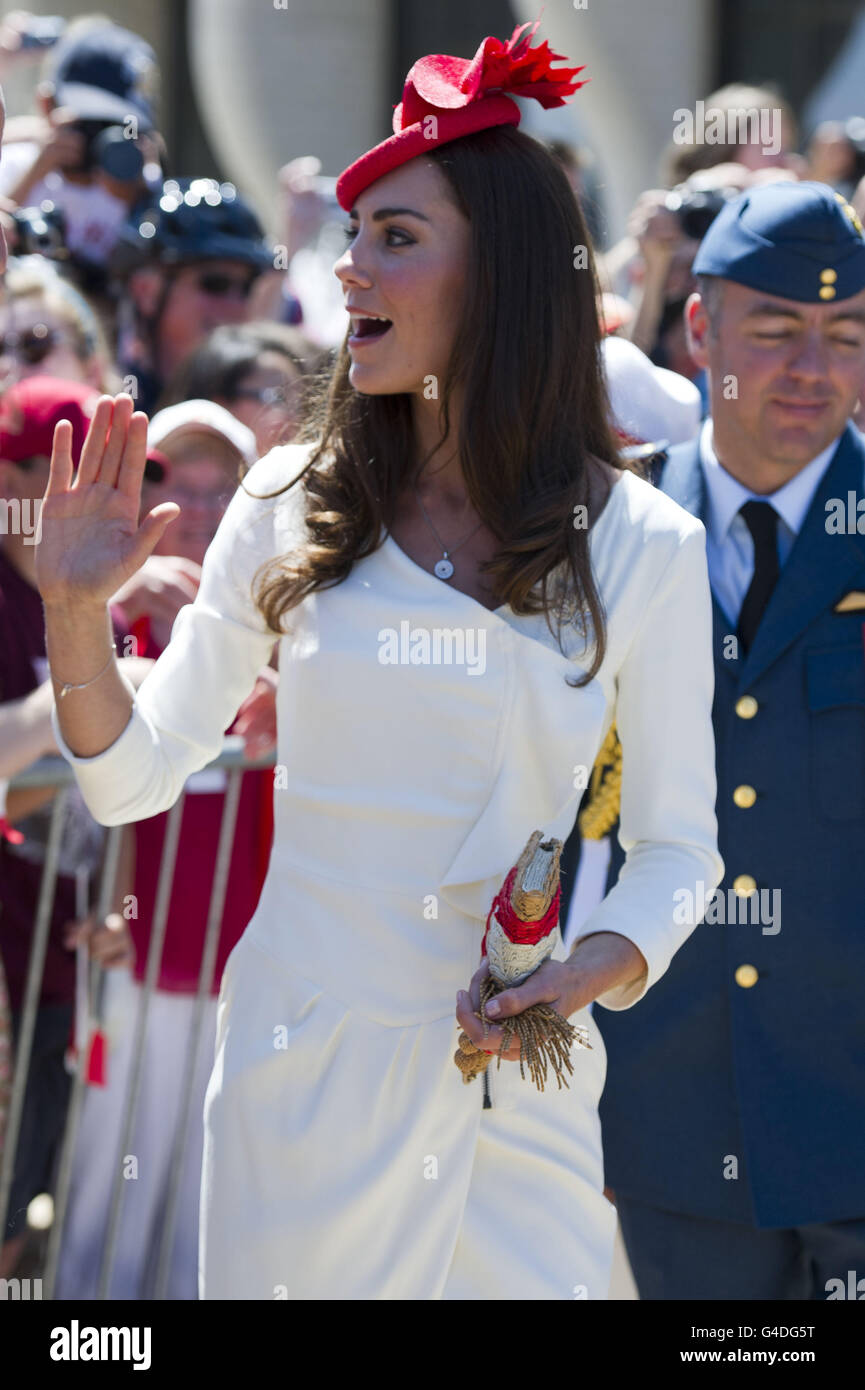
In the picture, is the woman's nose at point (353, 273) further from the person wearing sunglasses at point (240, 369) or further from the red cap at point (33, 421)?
the person wearing sunglasses at point (240, 369)

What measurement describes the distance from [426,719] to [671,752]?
29cm

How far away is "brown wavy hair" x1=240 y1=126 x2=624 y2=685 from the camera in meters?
2.15

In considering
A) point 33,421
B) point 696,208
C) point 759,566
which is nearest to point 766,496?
point 759,566

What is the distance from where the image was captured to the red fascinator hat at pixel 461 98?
7.06 ft

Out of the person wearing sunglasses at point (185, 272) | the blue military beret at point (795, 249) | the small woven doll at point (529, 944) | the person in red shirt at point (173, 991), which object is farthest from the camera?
the person wearing sunglasses at point (185, 272)

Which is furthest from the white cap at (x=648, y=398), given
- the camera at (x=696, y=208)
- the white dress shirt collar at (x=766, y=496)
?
the camera at (x=696, y=208)

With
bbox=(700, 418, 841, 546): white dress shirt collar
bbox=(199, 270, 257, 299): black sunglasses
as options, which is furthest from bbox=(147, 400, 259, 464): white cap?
bbox=(700, 418, 841, 546): white dress shirt collar

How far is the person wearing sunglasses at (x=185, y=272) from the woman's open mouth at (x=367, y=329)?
107 inches

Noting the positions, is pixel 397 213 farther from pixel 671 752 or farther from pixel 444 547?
pixel 671 752

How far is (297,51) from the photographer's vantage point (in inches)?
539

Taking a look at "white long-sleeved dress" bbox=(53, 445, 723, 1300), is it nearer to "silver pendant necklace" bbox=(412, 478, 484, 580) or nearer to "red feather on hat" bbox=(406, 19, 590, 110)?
"silver pendant necklace" bbox=(412, 478, 484, 580)

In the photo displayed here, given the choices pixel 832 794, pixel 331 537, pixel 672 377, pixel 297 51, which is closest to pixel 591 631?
pixel 331 537

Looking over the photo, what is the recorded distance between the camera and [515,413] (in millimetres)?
2188
